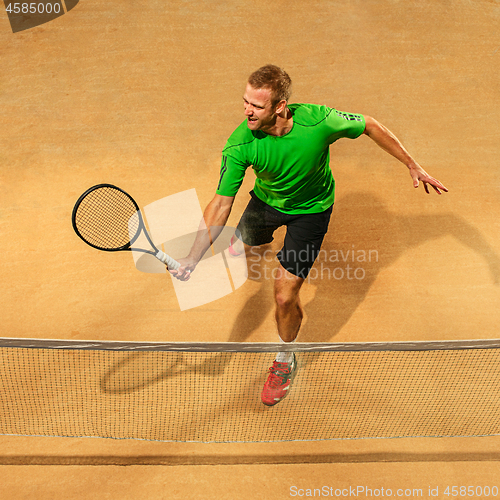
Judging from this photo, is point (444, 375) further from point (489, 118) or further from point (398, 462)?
point (489, 118)

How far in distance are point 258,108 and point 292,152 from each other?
436 millimetres

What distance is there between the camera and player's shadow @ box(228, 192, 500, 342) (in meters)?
4.28

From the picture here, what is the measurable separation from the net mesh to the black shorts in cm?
102

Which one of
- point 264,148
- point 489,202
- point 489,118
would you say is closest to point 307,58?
point 489,118

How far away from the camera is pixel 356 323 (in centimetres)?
425

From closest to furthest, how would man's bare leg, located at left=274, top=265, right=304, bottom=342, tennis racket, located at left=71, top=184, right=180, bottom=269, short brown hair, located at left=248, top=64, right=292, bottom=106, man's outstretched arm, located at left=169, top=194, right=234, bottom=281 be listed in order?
short brown hair, located at left=248, top=64, right=292, bottom=106, man's outstretched arm, located at left=169, top=194, right=234, bottom=281, man's bare leg, located at left=274, top=265, right=304, bottom=342, tennis racket, located at left=71, top=184, right=180, bottom=269

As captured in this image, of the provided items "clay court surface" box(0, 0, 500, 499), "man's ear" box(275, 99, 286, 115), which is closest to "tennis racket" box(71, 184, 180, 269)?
"clay court surface" box(0, 0, 500, 499)

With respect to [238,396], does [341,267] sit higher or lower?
higher

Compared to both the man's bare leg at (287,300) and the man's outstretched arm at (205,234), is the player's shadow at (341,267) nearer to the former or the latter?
the man's bare leg at (287,300)

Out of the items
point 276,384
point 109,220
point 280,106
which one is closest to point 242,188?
point 109,220

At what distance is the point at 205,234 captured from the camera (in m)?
3.25

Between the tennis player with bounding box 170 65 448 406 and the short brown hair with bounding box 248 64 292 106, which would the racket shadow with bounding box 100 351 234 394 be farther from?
the short brown hair with bounding box 248 64 292 106

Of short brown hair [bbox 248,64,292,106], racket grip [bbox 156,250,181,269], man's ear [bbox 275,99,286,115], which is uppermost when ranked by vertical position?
short brown hair [bbox 248,64,292,106]

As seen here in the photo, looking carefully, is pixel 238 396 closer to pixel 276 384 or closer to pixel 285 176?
pixel 276 384
